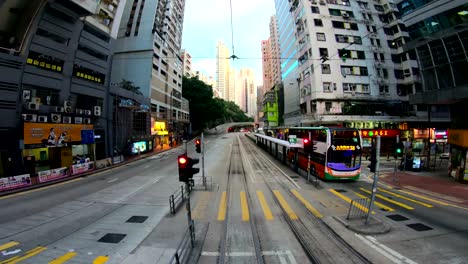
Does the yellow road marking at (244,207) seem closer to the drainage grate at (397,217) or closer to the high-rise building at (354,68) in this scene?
the drainage grate at (397,217)

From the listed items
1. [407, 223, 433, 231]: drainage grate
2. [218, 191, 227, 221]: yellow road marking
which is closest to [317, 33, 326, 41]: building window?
[218, 191, 227, 221]: yellow road marking

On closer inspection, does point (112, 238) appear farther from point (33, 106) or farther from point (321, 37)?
point (321, 37)

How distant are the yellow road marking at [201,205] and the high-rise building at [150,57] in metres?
39.8

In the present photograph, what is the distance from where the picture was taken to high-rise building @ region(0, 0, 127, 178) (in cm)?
2275

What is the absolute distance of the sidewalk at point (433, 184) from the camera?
15367mm

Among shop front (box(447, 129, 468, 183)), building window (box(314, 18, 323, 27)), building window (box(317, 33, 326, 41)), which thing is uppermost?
building window (box(314, 18, 323, 27))

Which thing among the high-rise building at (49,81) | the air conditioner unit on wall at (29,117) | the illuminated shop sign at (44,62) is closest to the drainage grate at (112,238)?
the high-rise building at (49,81)

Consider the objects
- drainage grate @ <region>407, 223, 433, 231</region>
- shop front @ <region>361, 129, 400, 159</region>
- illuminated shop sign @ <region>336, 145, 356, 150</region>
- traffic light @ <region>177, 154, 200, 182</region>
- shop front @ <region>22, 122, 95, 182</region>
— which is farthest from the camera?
shop front @ <region>361, 129, 400, 159</region>

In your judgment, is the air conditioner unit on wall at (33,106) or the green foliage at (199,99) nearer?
the air conditioner unit on wall at (33,106)

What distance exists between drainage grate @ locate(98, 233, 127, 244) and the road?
36 millimetres

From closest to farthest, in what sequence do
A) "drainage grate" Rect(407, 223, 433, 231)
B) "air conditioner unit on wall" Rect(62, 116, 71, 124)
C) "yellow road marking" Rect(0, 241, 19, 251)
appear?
1. "yellow road marking" Rect(0, 241, 19, 251)
2. "drainage grate" Rect(407, 223, 433, 231)
3. "air conditioner unit on wall" Rect(62, 116, 71, 124)

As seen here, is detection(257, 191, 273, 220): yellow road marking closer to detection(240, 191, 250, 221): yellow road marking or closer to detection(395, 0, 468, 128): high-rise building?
detection(240, 191, 250, 221): yellow road marking

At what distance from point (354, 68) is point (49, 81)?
4476 cm

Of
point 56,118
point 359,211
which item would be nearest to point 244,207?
point 359,211
